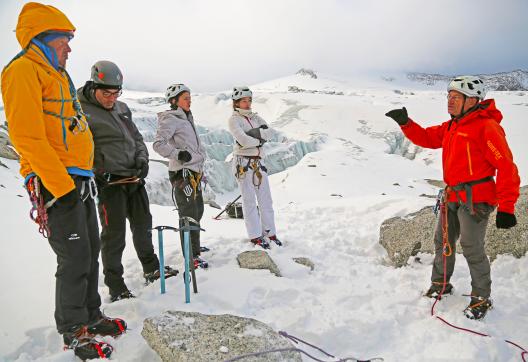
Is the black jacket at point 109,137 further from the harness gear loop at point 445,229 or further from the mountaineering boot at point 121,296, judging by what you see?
the harness gear loop at point 445,229

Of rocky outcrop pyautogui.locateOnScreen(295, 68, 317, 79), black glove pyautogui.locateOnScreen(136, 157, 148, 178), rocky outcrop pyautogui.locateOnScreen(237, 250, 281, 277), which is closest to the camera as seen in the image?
black glove pyautogui.locateOnScreen(136, 157, 148, 178)

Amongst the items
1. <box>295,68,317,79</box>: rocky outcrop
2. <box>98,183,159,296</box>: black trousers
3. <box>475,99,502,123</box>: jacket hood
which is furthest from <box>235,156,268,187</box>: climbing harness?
<box>295,68,317,79</box>: rocky outcrop

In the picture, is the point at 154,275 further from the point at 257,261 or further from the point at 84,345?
the point at 84,345

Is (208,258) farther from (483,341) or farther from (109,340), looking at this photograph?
(483,341)

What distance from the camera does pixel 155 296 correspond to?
3262 millimetres

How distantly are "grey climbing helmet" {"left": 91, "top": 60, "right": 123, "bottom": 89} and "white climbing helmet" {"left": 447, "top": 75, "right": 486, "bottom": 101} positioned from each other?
3011 millimetres

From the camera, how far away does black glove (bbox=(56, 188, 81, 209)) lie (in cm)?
235

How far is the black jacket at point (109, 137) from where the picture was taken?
10.3ft

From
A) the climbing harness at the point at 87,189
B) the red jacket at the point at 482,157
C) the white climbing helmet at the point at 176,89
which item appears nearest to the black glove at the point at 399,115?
the red jacket at the point at 482,157

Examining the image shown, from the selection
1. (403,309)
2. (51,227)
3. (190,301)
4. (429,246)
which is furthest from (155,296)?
(429,246)

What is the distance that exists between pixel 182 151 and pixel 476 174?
3.04 m

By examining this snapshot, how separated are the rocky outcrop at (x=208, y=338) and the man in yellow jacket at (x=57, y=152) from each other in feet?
1.33

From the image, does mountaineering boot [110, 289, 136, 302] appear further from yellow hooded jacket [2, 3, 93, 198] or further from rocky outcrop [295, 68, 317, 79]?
rocky outcrop [295, 68, 317, 79]

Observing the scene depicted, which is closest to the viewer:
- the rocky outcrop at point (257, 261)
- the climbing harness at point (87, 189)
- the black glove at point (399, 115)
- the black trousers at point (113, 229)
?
the climbing harness at point (87, 189)
